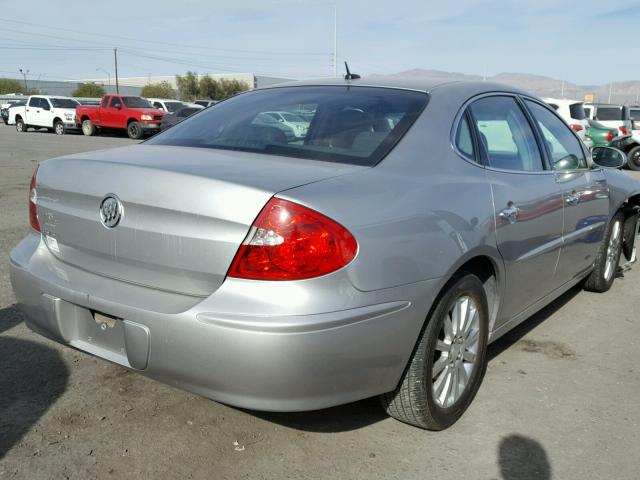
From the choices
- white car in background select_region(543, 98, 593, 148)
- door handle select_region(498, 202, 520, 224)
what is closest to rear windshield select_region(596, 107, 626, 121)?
white car in background select_region(543, 98, 593, 148)

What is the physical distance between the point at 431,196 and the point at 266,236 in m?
0.79

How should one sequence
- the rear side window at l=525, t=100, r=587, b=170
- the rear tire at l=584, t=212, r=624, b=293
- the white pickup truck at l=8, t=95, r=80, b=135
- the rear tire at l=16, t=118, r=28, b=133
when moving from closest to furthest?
the rear side window at l=525, t=100, r=587, b=170, the rear tire at l=584, t=212, r=624, b=293, the white pickup truck at l=8, t=95, r=80, b=135, the rear tire at l=16, t=118, r=28, b=133

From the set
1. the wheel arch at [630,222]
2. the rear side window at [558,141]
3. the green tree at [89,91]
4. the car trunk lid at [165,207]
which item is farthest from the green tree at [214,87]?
the car trunk lid at [165,207]

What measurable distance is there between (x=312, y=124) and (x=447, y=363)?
4.34 ft

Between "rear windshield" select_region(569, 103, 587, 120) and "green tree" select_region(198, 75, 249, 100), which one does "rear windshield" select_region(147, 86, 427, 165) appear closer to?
"rear windshield" select_region(569, 103, 587, 120)

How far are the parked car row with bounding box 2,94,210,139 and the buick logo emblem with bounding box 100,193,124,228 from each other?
19588 mm

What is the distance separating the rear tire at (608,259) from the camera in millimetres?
4930

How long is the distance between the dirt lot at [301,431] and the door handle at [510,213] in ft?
3.00

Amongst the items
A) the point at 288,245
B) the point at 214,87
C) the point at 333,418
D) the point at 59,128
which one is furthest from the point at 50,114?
the point at 214,87

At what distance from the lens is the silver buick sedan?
87.0 inches

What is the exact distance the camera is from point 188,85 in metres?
77.2

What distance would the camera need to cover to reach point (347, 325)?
223 centimetres

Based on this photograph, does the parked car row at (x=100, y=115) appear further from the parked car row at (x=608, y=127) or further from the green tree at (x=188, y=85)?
the green tree at (x=188, y=85)

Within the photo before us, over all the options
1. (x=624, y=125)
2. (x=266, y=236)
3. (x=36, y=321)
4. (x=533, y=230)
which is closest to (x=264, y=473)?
(x=266, y=236)
